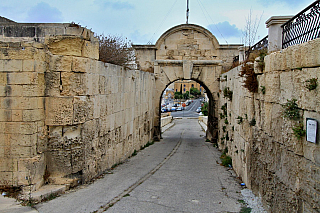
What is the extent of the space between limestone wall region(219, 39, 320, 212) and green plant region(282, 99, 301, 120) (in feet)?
0.21

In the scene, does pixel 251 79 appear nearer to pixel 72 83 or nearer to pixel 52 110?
pixel 72 83

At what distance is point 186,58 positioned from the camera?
1509cm

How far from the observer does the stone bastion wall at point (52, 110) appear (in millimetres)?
5066

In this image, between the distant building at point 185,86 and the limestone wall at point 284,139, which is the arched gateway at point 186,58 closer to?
the limestone wall at point 284,139

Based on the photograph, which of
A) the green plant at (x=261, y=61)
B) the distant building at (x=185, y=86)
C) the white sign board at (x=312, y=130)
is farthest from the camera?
the distant building at (x=185, y=86)

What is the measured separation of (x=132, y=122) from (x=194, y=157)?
8.70 feet

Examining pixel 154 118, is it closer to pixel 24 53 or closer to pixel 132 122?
pixel 132 122

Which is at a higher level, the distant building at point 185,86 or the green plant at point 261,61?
the distant building at point 185,86

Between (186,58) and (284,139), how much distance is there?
1139 centimetres

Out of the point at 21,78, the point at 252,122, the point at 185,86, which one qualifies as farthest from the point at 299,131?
the point at 185,86

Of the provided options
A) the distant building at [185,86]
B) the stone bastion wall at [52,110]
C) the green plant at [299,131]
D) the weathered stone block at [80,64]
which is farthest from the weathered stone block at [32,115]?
the distant building at [185,86]

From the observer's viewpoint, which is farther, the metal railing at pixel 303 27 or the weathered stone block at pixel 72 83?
the weathered stone block at pixel 72 83

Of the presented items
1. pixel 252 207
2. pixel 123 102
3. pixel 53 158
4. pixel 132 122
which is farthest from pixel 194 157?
pixel 53 158

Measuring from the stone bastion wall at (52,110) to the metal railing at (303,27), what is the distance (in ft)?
13.1
